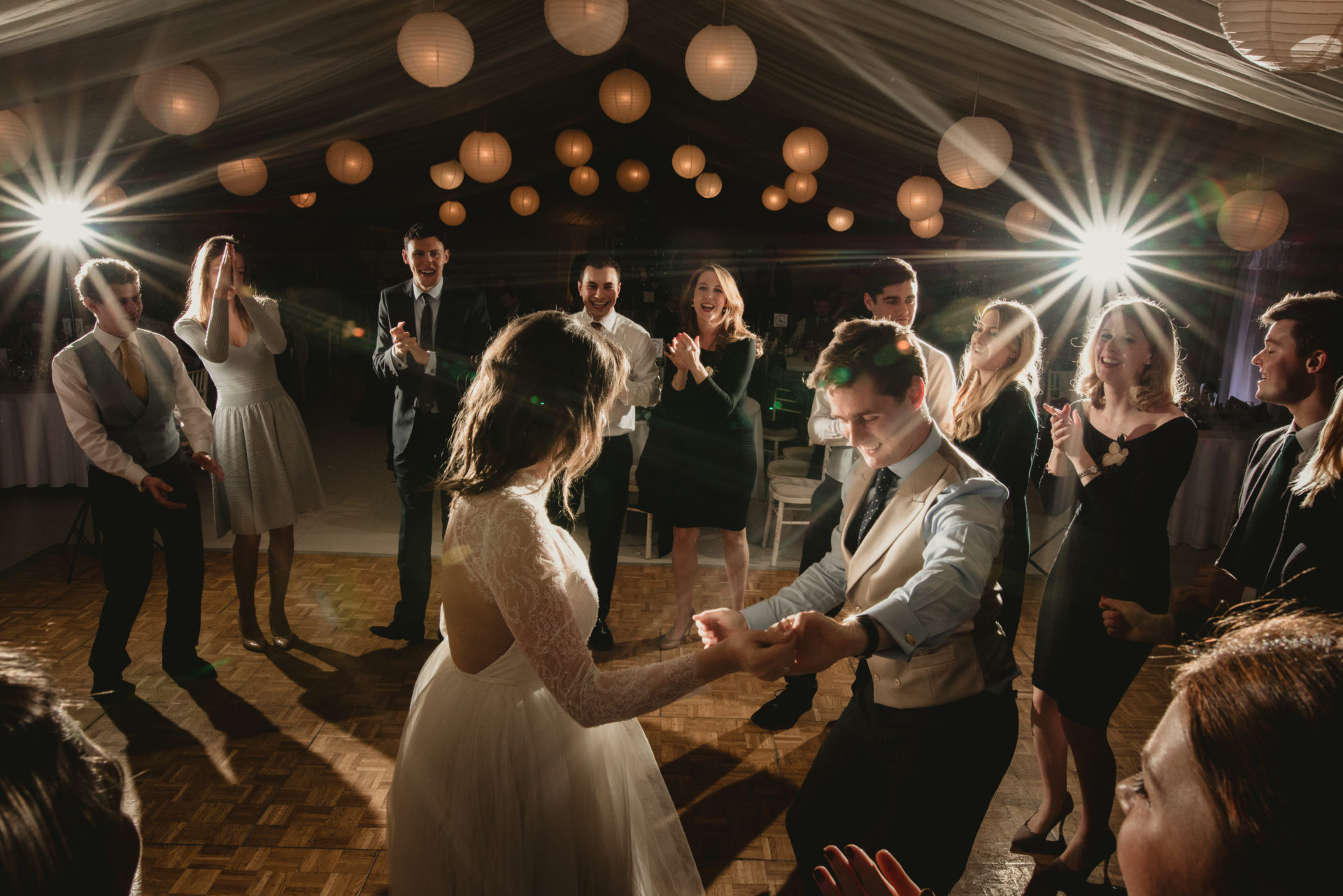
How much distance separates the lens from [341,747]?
8.26 ft

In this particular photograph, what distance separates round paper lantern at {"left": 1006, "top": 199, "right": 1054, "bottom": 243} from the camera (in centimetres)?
641

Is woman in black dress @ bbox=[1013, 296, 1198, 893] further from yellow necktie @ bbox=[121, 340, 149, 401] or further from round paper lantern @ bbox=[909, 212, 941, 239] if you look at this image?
round paper lantern @ bbox=[909, 212, 941, 239]

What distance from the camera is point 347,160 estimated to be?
5.06 meters

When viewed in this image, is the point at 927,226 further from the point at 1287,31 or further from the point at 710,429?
the point at 1287,31

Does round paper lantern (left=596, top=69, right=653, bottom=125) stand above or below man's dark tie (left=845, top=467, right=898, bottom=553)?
above

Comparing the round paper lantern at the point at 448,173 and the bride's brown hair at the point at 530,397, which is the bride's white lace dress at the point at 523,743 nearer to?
the bride's brown hair at the point at 530,397

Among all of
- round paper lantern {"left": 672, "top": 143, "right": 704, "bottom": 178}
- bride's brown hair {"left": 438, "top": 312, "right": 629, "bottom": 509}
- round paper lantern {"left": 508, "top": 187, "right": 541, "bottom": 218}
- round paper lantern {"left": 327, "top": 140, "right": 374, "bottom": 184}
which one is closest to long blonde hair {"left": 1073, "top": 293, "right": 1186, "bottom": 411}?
bride's brown hair {"left": 438, "top": 312, "right": 629, "bottom": 509}

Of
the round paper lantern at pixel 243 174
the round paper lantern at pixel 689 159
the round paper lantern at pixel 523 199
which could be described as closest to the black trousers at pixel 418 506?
the round paper lantern at pixel 243 174

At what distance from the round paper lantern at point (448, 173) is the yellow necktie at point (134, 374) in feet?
14.2

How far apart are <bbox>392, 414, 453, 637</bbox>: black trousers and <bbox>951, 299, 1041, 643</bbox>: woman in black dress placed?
198 cm

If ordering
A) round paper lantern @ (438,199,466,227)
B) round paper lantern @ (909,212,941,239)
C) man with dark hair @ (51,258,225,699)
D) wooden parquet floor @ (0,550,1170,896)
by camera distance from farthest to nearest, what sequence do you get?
round paper lantern @ (438,199,466,227), round paper lantern @ (909,212,941,239), man with dark hair @ (51,258,225,699), wooden parquet floor @ (0,550,1170,896)

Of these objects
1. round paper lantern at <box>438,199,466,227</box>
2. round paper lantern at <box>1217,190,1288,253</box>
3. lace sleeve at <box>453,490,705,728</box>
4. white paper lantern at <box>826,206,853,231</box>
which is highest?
round paper lantern at <box>438,199,466,227</box>

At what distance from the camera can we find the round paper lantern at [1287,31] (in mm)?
1745

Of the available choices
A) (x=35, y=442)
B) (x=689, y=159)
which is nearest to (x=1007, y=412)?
(x=689, y=159)
